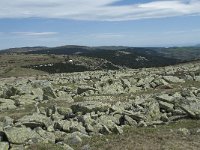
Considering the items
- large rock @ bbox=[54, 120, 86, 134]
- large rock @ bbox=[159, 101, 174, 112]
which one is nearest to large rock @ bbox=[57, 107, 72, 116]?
large rock @ bbox=[54, 120, 86, 134]

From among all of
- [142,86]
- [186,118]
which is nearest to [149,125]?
[186,118]

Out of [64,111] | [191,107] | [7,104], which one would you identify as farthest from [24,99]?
[191,107]

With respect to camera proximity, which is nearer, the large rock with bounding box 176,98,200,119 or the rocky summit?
the rocky summit

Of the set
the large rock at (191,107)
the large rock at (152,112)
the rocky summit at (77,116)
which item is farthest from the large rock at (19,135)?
the large rock at (191,107)

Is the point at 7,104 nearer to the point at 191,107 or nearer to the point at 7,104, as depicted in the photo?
the point at 7,104

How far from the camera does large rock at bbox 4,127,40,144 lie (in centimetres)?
2433

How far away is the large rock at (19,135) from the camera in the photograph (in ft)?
79.8

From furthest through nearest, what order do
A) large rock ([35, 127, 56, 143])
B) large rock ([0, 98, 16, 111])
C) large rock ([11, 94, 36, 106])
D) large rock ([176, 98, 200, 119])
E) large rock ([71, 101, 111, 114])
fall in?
1. large rock ([11, 94, 36, 106])
2. large rock ([0, 98, 16, 111])
3. large rock ([71, 101, 111, 114])
4. large rock ([176, 98, 200, 119])
5. large rock ([35, 127, 56, 143])

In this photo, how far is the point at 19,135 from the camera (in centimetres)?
2475

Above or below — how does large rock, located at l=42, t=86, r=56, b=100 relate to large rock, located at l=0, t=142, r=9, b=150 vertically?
below

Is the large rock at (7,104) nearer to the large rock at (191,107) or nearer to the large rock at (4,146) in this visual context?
the large rock at (191,107)

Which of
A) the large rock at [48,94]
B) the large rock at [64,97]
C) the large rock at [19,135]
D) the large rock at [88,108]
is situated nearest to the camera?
the large rock at [19,135]

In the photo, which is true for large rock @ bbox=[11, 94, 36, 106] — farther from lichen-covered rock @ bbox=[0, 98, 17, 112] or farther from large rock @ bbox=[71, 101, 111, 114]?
large rock @ bbox=[71, 101, 111, 114]

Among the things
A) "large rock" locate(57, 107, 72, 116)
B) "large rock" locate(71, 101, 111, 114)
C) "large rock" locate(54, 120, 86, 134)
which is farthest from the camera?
"large rock" locate(57, 107, 72, 116)
